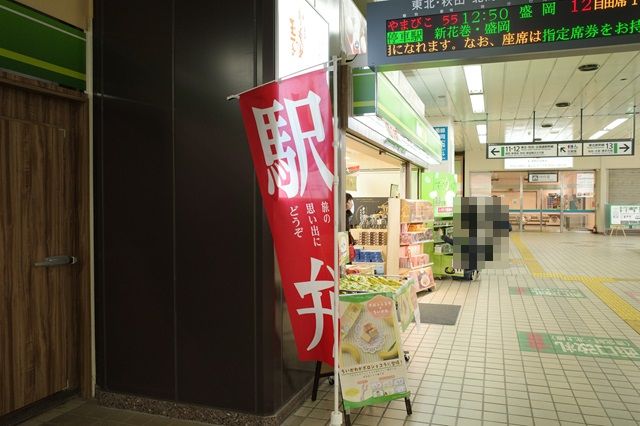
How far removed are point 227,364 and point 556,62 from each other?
818 centimetres

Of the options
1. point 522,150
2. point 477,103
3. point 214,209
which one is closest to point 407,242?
point 214,209

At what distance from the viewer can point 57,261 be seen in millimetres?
3584

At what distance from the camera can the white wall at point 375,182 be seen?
10.1 m

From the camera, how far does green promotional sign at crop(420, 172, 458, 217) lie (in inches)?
377

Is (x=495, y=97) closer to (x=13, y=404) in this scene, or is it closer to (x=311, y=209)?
(x=311, y=209)

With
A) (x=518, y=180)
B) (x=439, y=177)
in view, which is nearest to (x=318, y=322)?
(x=439, y=177)

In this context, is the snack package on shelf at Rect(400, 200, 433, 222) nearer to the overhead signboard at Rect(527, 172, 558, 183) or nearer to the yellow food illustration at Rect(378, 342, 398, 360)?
the yellow food illustration at Rect(378, 342, 398, 360)

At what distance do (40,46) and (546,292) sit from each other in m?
8.20

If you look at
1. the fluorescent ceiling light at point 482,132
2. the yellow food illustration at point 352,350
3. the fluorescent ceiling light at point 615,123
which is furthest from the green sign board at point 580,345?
the fluorescent ceiling light at point 615,123

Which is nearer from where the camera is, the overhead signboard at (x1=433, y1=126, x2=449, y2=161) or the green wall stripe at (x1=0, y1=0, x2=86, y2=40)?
the green wall stripe at (x1=0, y1=0, x2=86, y2=40)

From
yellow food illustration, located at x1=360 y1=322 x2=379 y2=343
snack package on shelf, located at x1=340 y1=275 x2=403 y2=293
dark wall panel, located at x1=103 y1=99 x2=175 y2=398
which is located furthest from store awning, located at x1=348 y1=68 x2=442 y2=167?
yellow food illustration, located at x1=360 y1=322 x2=379 y2=343

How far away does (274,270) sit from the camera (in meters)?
3.31

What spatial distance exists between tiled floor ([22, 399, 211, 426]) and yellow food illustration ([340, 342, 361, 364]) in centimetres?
112

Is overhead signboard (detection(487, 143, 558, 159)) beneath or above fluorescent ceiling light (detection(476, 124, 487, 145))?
beneath
